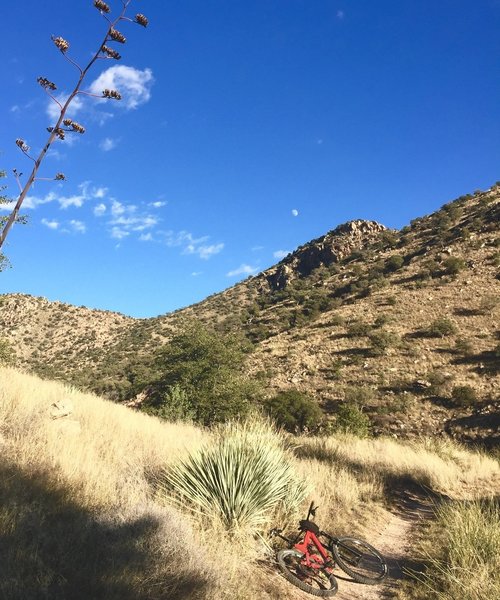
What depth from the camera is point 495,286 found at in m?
38.2

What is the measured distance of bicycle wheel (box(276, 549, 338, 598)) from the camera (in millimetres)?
4785

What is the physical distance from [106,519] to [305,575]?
8.12 feet

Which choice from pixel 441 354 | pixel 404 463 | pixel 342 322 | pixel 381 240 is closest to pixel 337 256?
pixel 381 240

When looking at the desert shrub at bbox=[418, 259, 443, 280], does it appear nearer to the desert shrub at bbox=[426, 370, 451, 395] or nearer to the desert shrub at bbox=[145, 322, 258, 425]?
the desert shrub at bbox=[426, 370, 451, 395]

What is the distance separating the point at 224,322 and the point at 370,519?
1983 inches

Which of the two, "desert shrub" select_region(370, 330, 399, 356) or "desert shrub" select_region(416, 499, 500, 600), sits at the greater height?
"desert shrub" select_region(370, 330, 399, 356)

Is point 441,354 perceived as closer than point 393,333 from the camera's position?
Yes

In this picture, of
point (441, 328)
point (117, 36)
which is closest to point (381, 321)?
point (441, 328)

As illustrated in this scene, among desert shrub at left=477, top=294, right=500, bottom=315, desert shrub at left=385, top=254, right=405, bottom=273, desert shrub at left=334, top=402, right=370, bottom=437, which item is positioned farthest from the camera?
desert shrub at left=385, top=254, right=405, bottom=273

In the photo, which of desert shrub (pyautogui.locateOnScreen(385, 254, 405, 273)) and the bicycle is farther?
desert shrub (pyautogui.locateOnScreen(385, 254, 405, 273))

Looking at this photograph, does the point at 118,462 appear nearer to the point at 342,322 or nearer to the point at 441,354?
the point at 441,354

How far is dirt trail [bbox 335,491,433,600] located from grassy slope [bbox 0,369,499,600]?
322 millimetres

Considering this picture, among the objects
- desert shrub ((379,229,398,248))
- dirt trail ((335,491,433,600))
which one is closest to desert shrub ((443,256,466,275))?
desert shrub ((379,229,398,248))

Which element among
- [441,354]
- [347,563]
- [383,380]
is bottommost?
[347,563]
